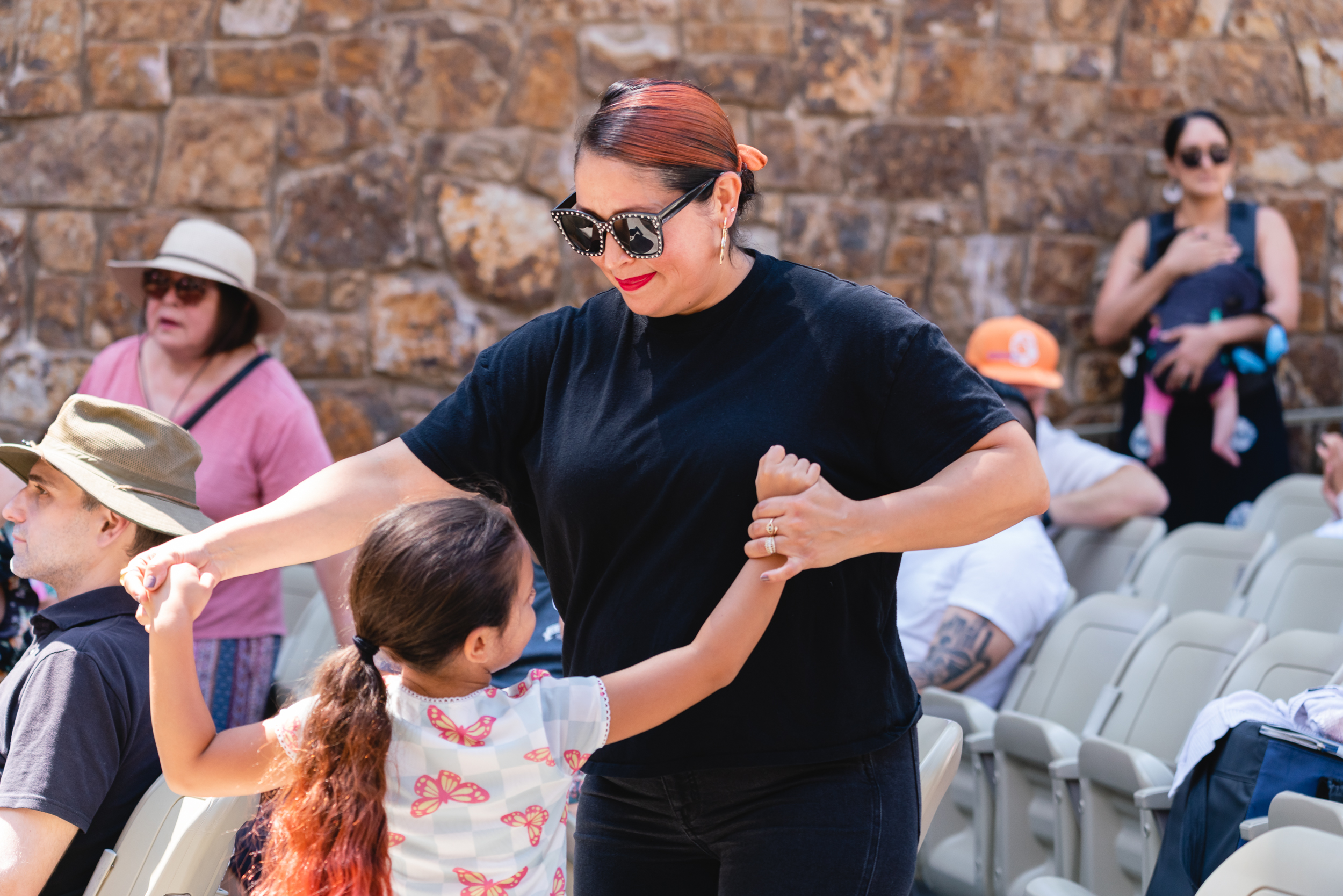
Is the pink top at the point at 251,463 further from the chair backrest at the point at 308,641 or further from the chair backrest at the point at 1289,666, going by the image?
the chair backrest at the point at 1289,666

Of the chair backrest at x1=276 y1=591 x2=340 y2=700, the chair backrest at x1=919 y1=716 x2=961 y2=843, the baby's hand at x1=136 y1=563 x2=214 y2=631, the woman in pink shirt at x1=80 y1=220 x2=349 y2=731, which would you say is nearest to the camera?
the baby's hand at x1=136 y1=563 x2=214 y2=631

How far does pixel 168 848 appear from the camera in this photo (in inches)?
70.2

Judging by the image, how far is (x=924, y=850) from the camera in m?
3.18

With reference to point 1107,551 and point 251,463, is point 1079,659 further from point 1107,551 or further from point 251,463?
point 251,463

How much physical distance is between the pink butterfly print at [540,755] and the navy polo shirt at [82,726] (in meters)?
0.71

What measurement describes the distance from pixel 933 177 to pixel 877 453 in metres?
3.78

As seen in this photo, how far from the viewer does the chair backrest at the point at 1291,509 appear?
14.3ft

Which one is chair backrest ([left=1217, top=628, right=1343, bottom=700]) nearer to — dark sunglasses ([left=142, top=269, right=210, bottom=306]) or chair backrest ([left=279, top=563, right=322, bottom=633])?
dark sunglasses ([left=142, top=269, right=210, bottom=306])

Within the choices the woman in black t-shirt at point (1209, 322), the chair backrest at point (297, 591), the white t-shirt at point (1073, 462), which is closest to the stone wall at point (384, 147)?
the chair backrest at point (297, 591)

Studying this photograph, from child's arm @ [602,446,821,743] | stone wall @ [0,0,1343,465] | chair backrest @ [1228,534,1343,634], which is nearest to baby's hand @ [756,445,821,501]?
child's arm @ [602,446,821,743]

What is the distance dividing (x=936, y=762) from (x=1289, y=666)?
3.69 ft

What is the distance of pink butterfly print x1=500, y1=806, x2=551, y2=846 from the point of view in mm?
1427

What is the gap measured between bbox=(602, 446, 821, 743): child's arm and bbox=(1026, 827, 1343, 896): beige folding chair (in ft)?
2.20

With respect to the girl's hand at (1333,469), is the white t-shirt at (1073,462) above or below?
below
